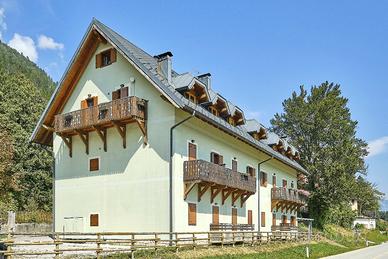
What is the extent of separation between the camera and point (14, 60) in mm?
123312

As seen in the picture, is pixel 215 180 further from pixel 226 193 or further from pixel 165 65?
pixel 165 65

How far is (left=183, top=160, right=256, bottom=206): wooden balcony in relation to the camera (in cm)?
2600

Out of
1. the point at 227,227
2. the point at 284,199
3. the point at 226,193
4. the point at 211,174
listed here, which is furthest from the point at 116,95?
the point at 284,199

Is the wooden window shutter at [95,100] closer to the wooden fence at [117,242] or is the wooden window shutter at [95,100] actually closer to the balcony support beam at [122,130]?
the balcony support beam at [122,130]

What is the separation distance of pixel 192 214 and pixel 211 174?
2607 millimetres

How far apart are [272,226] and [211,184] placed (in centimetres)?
1495

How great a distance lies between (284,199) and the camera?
40594mm

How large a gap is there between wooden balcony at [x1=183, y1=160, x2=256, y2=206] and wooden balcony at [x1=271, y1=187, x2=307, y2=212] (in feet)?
26.3

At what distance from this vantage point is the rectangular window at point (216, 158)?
3006 cm

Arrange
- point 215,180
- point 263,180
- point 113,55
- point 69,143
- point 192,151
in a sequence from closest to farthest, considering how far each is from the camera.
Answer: point 215,180 < point 192,151 < point 113,55 < point 69,143 < point 263,180

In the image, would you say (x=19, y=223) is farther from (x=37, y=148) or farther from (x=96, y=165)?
(x=37, y=148)

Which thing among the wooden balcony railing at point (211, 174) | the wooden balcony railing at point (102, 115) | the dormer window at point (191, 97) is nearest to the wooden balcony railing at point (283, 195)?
the wooden balcony railing at point (211, 174)

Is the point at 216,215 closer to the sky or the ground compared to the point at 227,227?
closer to the sky

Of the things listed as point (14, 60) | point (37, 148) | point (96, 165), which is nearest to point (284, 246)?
point (96, 165)
